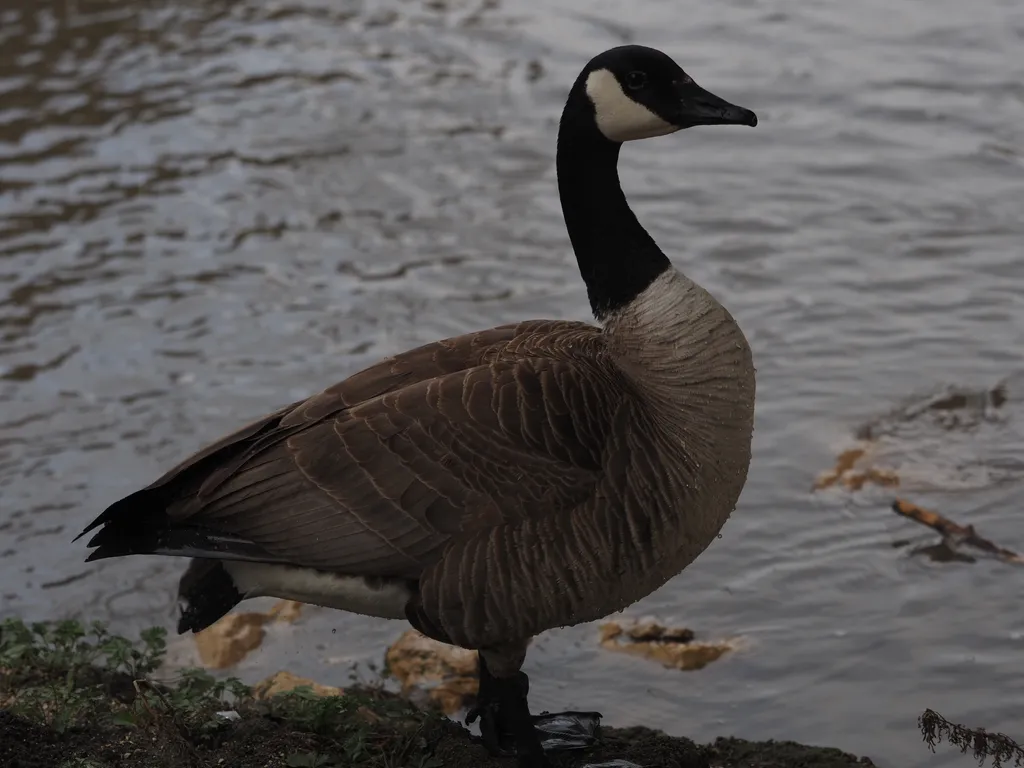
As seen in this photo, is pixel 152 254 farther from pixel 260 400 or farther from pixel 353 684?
pixel 353 684

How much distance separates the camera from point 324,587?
4.50 meters

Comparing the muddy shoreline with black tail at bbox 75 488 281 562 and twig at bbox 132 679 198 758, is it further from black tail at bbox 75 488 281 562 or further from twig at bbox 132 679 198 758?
black tail at bbox 75 488 281 562

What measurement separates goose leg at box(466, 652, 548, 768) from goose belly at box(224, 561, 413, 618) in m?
0.38

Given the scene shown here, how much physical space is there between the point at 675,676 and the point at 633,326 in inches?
70.6

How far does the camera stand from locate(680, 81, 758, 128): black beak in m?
4.65

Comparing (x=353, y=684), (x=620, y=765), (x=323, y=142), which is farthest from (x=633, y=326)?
(x=323, y=142)

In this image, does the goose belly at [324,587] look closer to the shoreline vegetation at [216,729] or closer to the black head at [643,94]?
the shoreline vegetation at [216,729]

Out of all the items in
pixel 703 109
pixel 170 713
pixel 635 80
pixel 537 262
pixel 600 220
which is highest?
pixel 635 80

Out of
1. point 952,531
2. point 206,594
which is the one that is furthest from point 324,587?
point 952,531

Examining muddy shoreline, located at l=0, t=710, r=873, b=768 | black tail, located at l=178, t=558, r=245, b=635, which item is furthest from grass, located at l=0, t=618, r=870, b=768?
black tail, located at l=178, t=558, r=245, b=635

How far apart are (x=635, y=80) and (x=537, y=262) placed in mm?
4190

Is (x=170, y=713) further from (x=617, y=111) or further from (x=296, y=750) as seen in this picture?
(x=617, y=111)

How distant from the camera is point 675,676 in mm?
5770

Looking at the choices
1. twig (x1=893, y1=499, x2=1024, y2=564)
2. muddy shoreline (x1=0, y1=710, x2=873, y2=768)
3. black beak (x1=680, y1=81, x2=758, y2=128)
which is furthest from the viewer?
twig (x1=893, y1=499, x2=1024, y2=564)
